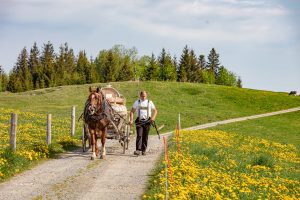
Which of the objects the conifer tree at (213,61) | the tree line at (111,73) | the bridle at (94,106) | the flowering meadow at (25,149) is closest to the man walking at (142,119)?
the bridle at (94,106)

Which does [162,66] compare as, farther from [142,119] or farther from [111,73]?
[142,119]

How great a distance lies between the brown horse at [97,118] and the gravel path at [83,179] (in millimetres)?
749

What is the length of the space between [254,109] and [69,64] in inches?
3499

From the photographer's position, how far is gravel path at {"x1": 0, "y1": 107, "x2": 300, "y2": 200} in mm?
11195

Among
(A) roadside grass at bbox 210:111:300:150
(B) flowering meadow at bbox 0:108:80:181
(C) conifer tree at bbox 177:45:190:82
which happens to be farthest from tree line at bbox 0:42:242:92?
(B) flowering meadow at bbox 0:108:80:181

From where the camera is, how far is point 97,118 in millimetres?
17375

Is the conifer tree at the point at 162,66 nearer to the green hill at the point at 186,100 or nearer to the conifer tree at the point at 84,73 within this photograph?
the conifer tree at the point at 84,73

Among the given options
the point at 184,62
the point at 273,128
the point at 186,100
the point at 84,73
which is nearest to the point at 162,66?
the point at 184,62

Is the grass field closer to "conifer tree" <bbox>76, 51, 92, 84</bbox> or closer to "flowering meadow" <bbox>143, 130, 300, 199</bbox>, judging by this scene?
"flowering meadow" <bbox>143, 130, 300, 199</bbox>

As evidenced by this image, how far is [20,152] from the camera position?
15.9 m

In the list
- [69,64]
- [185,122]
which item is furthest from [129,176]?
[69,64]

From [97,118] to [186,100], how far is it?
5514 cm

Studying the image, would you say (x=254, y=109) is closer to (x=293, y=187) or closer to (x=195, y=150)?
(x=195, y=150)

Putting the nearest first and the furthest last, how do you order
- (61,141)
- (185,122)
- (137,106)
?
(137,106), (61,141), (185,122)
